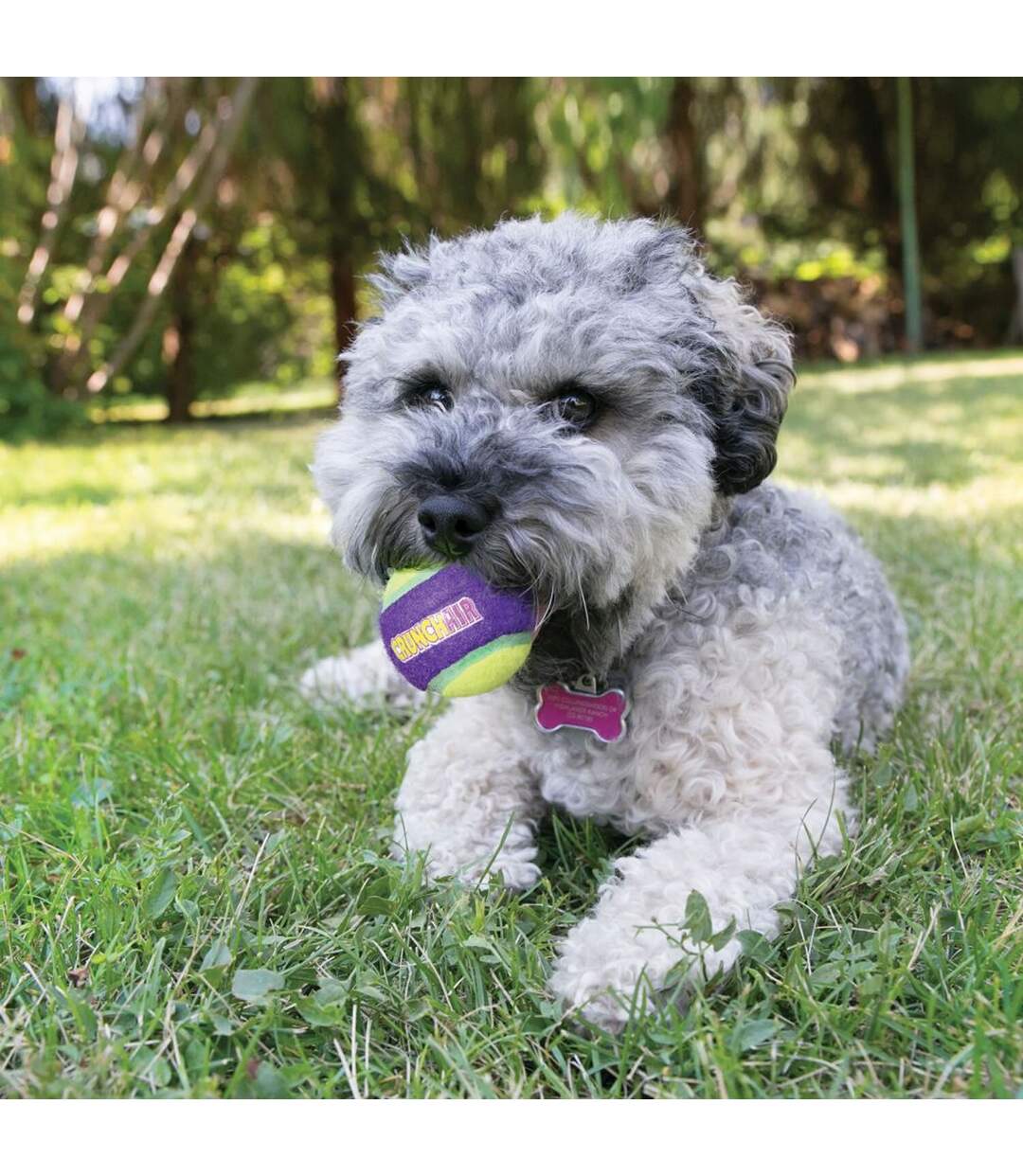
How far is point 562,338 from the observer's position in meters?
2.38

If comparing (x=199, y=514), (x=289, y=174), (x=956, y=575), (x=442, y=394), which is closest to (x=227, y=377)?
(x=289, y=174)

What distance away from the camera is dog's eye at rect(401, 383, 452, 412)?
259cm


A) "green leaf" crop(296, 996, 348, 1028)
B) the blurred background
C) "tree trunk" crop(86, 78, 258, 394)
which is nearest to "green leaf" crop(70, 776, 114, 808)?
"green leaf" crop(296, 996, 348, 1028)

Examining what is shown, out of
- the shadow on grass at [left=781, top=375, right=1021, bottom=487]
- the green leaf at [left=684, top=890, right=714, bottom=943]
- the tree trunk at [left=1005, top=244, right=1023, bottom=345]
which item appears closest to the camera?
the green leaf at [left=684, top=890, right=714, bottom=943]

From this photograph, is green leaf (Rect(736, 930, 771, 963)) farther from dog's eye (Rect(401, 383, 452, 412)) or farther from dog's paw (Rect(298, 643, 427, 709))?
dog's paw (Rect(298, 643, 427, 709))

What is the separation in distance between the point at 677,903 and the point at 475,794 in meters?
0.70

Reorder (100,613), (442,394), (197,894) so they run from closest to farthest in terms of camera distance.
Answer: (197,894) < (442,394) < (100,613)

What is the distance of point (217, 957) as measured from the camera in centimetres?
209

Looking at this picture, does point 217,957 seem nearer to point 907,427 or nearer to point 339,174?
Result: point 907,427

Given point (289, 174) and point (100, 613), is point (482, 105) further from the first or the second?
point (100, 613)

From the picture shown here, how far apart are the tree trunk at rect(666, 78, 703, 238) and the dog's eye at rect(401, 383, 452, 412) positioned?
651 inches

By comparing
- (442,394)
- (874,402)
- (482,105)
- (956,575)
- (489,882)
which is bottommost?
(874,402)

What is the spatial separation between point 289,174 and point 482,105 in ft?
9.98

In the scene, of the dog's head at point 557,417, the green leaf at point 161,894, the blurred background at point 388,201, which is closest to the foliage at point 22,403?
the blurred background at point 388,201
